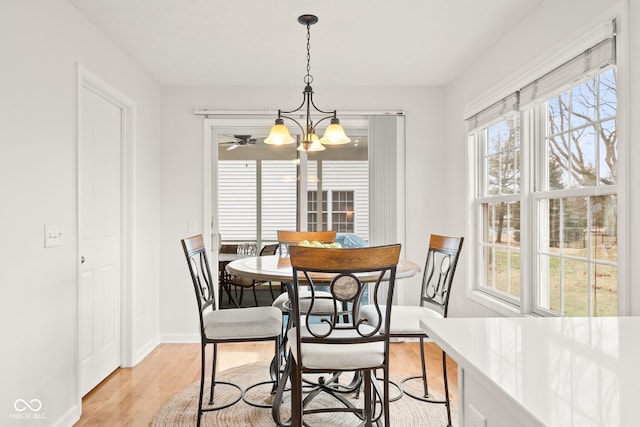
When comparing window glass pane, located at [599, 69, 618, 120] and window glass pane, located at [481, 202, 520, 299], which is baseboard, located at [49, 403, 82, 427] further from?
window glass pane, located at [599, 69, 618, 120]

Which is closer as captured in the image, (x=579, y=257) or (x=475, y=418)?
(x=475, y=418)

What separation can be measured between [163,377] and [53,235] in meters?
1.42

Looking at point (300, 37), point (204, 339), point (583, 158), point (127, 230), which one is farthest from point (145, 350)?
point (583, 158)

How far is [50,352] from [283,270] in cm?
128

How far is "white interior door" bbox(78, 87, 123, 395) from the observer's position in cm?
287

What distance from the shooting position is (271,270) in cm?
243

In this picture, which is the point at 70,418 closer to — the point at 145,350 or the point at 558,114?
the point at 145,350

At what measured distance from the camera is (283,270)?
243 centimetres

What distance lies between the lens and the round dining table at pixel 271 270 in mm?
2248

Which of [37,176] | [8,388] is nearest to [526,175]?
[37,176]

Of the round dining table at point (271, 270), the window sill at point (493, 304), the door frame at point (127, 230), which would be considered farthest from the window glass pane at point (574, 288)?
the door frame at point (127, 230)

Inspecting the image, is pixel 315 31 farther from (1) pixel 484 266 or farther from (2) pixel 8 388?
(2) pixel 8 388

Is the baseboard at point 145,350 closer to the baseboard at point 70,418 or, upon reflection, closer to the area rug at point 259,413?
the area rug at point 259,413
